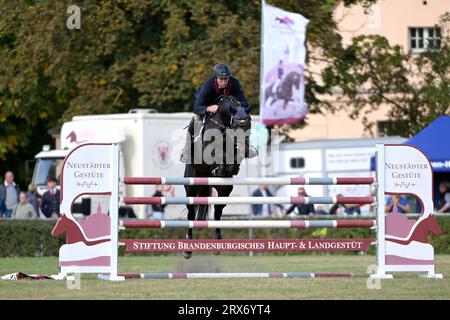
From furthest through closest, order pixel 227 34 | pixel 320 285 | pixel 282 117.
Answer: pixel 227 34 < pixel 282 117 < pixel 320 285

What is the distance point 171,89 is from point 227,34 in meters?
2.72

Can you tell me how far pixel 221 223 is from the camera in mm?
13203

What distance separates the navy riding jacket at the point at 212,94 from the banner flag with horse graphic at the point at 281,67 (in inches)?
458

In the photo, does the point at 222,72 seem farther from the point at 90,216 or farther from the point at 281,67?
the point at 281,67

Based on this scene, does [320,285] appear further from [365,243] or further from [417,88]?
[417,88]

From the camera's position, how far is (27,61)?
35.8m

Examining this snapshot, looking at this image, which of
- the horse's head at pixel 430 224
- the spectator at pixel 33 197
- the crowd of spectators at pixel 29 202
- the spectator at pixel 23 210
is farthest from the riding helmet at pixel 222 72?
the spectator at pixel 33 197

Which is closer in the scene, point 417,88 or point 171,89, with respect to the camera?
point 171,89

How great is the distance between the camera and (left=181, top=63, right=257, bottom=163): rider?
14055 millimetres

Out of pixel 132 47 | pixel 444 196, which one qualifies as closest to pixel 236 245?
pixel 444 196

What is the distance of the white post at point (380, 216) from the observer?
43.6 ft

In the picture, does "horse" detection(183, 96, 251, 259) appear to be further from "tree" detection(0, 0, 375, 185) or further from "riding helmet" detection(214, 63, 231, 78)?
"tree" detection(0, 0, 375, 185)

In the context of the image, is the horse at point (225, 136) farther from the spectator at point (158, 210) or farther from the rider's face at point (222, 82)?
the spectator at point (158, 210)
